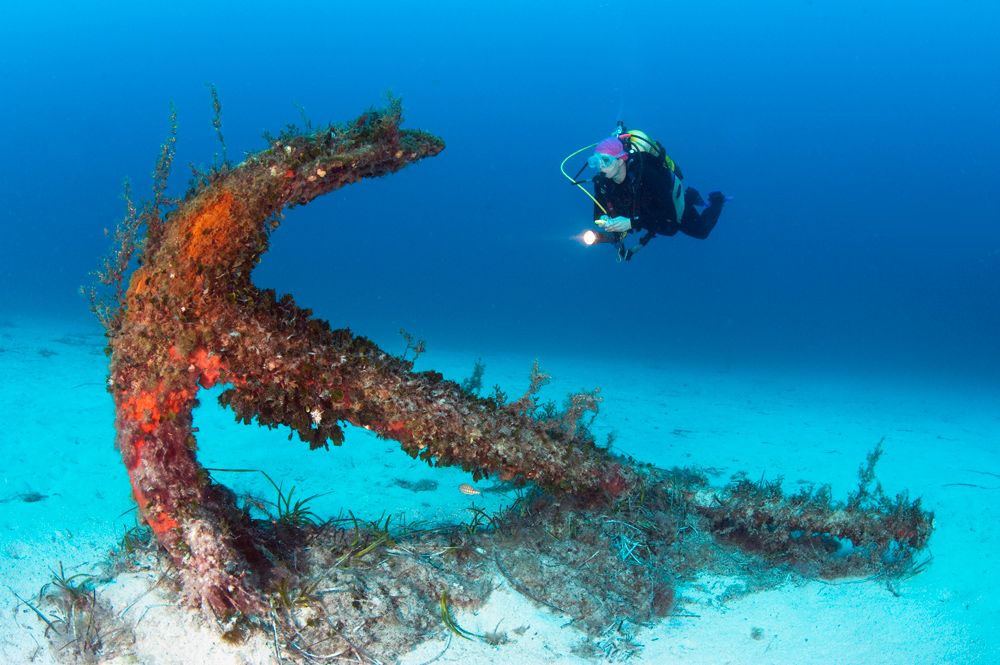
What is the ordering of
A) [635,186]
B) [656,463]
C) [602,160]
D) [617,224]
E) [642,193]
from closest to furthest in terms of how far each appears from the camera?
1. [617,224]
2. [602,160]
3. [656,463]
4. [635,186]
5. [642,193]

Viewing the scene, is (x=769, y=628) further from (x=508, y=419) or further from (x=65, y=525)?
(x=65, y=525)

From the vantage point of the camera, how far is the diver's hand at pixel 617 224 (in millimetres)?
5926

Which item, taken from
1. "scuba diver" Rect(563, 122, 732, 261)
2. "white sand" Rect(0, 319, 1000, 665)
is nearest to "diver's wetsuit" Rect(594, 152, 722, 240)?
"scuba diver" Rect(563, 122, 732, 261)

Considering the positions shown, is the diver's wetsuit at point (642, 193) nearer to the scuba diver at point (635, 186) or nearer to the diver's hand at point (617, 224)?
the scuba diver at point (635, 186)

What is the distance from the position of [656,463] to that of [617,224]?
342cm

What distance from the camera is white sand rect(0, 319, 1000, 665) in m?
2.81

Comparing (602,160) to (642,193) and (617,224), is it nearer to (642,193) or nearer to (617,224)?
(642,193)

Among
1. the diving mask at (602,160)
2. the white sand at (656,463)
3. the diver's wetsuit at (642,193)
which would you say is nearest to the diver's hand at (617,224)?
the diver's wetsuit at (642,193)

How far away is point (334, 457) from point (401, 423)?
11.6 ft

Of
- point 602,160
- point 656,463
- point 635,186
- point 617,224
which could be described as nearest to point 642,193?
point 635,186

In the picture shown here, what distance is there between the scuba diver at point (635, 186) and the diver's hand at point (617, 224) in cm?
8

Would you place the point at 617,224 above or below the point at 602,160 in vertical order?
below

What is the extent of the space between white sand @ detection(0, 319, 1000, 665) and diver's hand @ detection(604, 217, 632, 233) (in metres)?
3.35

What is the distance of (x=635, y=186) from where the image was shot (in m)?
6.80
